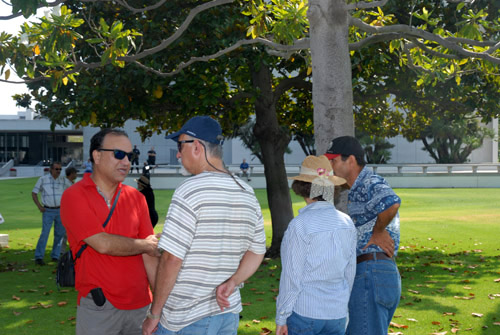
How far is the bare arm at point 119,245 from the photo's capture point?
351 cm

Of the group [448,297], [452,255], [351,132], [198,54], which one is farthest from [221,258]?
[452,255]

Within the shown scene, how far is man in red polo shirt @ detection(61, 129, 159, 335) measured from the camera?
11.7 ft

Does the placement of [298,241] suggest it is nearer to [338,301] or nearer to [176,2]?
[338,301]

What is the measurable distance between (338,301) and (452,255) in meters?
11.1

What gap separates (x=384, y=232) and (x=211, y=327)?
61.5 inches

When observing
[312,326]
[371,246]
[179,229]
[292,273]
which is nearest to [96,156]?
[179,229]

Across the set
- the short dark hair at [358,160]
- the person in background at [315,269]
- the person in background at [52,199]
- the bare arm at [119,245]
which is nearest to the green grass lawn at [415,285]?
the person in background at [52,199]

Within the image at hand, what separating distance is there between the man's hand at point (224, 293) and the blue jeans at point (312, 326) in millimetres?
637

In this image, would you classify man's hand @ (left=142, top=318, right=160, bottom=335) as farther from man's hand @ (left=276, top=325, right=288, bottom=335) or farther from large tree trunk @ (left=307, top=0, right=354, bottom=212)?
large tree trunk @ (left=307, top=0, right=354, bottom=212)

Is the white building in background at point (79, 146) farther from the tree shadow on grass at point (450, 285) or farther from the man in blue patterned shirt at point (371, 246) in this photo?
the man in blue patterned shirt at point (371, 246)

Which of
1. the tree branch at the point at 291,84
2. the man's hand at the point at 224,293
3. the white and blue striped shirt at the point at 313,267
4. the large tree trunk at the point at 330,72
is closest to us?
the man's hand at the point at 224,293

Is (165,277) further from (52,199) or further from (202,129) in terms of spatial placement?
(52,199)

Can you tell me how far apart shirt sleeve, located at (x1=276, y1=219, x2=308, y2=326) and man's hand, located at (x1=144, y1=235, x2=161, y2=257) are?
78 centimetres

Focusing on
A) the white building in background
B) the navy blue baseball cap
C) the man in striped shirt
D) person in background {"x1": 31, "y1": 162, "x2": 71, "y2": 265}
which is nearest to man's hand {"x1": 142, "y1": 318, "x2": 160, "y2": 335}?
the man in striped shirt
